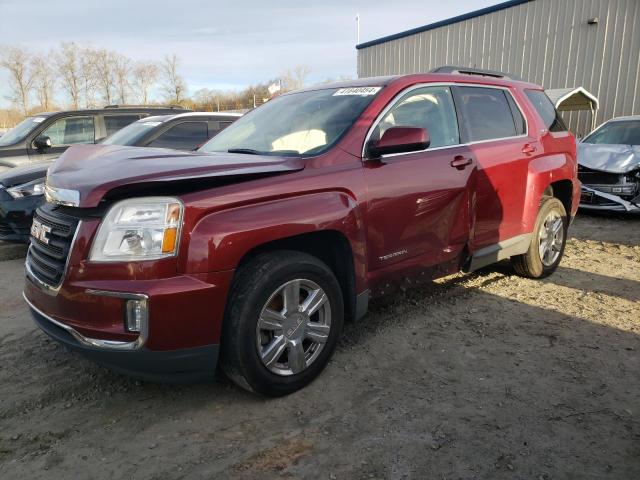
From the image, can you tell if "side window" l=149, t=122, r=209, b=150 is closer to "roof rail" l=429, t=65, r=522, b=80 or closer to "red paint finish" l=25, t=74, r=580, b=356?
"red paint finish" l=25, t=74, r=580, b=356

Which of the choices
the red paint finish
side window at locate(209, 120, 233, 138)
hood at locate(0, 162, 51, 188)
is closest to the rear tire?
the red paint finish

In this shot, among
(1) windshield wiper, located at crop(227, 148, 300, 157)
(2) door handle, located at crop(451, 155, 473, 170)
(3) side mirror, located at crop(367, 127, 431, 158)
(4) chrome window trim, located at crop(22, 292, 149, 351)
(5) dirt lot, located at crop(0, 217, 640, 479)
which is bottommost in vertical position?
(5) dirt lot, located at crop(0, 217, 640, 479)

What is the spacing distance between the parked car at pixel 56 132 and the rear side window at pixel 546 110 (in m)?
6.16

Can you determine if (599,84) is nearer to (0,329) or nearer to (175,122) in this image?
(175,122)

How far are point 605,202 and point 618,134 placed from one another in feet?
5.95

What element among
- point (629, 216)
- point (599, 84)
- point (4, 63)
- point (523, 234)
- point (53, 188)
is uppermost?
point (4, 63)

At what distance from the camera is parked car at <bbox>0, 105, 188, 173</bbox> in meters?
7.28

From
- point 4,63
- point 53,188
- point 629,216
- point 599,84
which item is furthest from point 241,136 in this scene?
point 4,63

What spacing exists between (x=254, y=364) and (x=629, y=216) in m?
7.80

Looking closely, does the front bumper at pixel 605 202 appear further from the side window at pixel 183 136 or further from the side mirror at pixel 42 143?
the side mirror at pixel 42 143

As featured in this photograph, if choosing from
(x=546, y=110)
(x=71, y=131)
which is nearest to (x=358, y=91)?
(x=546, y=110)

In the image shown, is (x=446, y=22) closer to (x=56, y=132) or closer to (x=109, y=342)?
(x=56, y=132)

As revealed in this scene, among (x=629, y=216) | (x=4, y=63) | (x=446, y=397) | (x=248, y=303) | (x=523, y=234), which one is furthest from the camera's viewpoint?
(x=4, y=63)

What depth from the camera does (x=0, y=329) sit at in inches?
150
